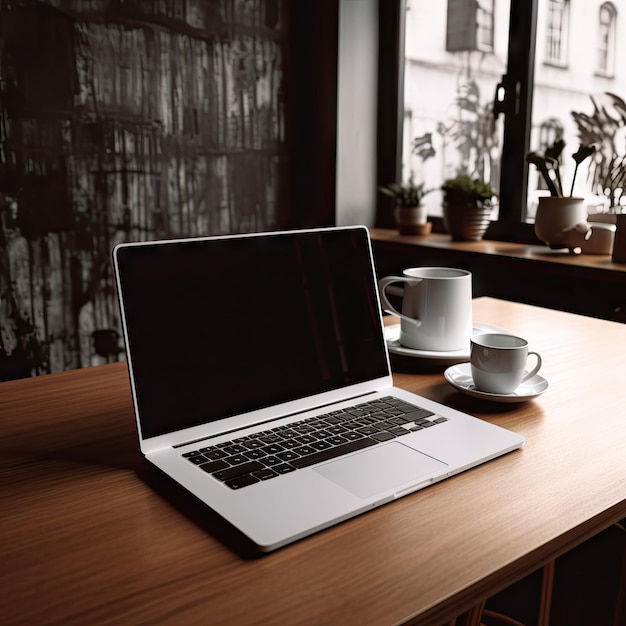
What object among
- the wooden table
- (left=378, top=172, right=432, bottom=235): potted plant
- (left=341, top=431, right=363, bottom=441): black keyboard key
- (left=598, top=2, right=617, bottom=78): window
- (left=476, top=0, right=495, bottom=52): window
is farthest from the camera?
(left=378, top=172, right=432, bottom=235): potted plant

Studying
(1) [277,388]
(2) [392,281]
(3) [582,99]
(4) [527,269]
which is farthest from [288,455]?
(3) [582,99]

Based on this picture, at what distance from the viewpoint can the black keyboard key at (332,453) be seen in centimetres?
70

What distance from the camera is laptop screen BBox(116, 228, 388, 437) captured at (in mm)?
730

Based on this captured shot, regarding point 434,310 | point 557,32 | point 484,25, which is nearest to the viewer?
point 434,310

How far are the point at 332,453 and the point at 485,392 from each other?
0.28 metres

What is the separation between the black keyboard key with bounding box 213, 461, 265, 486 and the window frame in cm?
197

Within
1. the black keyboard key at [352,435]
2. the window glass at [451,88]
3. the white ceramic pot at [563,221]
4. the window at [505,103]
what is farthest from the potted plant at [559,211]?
the black keyboard key at [352,435]

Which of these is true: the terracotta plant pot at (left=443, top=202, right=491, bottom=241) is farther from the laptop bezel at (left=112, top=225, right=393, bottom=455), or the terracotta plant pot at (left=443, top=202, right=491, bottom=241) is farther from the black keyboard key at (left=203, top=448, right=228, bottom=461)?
the black keyboard key at (left=203, top=448, right=228, bottom=461)

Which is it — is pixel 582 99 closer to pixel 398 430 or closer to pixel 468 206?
pixel 468 206

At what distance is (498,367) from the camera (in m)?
0.89

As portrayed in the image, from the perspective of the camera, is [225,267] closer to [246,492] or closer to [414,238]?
[246,492]

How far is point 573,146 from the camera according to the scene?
7.70 feet

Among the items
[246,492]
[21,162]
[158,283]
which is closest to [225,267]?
[158,283]

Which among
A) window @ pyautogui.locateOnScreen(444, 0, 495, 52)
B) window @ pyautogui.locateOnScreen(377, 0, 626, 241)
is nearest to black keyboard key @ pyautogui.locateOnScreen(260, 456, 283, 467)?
window @ pyautogui.locateOnScreen(377, 0, 626, 241)
